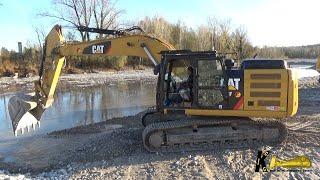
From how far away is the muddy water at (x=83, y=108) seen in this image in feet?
42.1

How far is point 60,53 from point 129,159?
3234 millimetres

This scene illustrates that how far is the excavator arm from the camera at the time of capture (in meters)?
9.41

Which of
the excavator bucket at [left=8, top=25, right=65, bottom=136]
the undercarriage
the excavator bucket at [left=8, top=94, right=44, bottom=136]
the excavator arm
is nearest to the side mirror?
the undercarriage

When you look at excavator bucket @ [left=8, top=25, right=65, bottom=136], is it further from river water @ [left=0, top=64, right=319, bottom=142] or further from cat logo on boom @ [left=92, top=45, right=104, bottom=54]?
river water @ [left=0, top=64, right=319, bottom=142]

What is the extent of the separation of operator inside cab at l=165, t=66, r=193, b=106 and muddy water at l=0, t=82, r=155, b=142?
4.61 m

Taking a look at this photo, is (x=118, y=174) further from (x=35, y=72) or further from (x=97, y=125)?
(x=35, y=72)

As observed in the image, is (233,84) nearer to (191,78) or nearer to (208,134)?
(191,78)

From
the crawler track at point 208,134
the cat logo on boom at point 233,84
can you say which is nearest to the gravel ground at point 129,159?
the crawler track at point 208,134

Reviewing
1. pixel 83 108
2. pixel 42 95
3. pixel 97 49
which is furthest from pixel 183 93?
pixel 83 108

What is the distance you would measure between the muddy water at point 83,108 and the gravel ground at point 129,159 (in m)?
2.06

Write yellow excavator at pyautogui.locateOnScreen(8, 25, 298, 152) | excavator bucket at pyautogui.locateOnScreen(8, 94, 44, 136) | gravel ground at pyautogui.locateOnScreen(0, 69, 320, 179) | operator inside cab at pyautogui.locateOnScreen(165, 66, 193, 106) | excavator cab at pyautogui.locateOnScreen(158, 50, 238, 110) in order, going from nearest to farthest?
gravel ground at pyautogui.locateOnScreen(0, 69, 320, 179), yellow excavator at pyautogui.locateOnScreen(8, 25, 298, 152), excavator cab at pyautogui.locateOnScreen(158, 50, 238, 110), operator inside cab at pyautogui.locateOnScreen(165, 66, 193, 106), excavator bucket at pyautogui.locateOnScreen(8, 94, 44, 136)

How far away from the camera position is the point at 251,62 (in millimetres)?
8617

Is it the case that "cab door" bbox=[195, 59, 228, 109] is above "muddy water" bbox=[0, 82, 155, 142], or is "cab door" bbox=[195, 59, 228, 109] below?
above

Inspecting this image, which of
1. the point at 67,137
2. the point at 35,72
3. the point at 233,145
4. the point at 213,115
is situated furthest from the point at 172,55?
the point at 35,72
